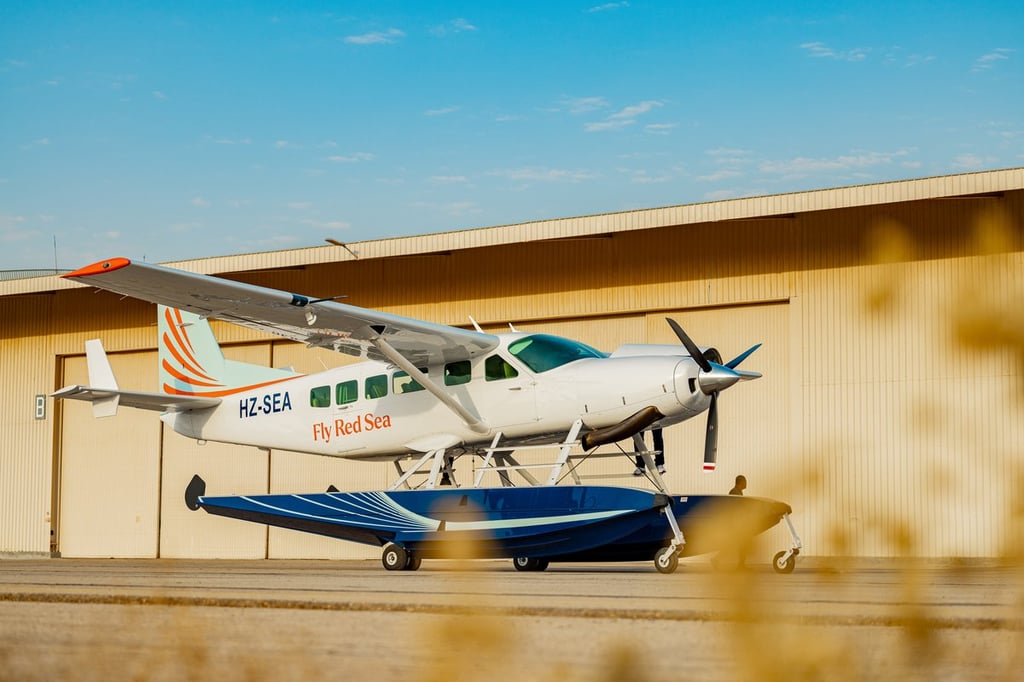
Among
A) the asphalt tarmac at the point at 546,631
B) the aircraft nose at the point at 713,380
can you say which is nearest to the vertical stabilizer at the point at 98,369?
the aircraft nose at the point at 713,380

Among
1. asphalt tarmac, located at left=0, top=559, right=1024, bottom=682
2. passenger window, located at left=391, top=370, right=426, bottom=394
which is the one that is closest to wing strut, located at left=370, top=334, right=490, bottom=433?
passenger window, located at left=391, top=370, right=426, bottom=394

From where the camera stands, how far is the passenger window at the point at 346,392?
1489 centimetres

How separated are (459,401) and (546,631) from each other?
9.82m

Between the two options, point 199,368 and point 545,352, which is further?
point 199,368

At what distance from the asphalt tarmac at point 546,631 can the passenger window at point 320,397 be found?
25.3 ft

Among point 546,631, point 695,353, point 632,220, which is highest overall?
point 632,220

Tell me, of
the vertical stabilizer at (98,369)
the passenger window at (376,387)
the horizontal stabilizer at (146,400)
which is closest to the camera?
the passenger window at (376,387)

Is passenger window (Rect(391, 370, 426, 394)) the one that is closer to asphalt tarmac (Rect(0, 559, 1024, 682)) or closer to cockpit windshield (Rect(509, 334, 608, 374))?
cockpit windshield (Rect(509, 334, 608, 374))

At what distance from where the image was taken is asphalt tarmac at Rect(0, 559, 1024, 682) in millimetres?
1777

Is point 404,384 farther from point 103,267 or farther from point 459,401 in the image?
point 103,267

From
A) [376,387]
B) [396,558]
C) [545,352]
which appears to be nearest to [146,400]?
[376,387]

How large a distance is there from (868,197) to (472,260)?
7.46 meters

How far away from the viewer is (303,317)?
13.6 m

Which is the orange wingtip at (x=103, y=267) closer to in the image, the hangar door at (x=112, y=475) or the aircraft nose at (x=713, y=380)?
the aircraft nose at (x=713, y=380)
